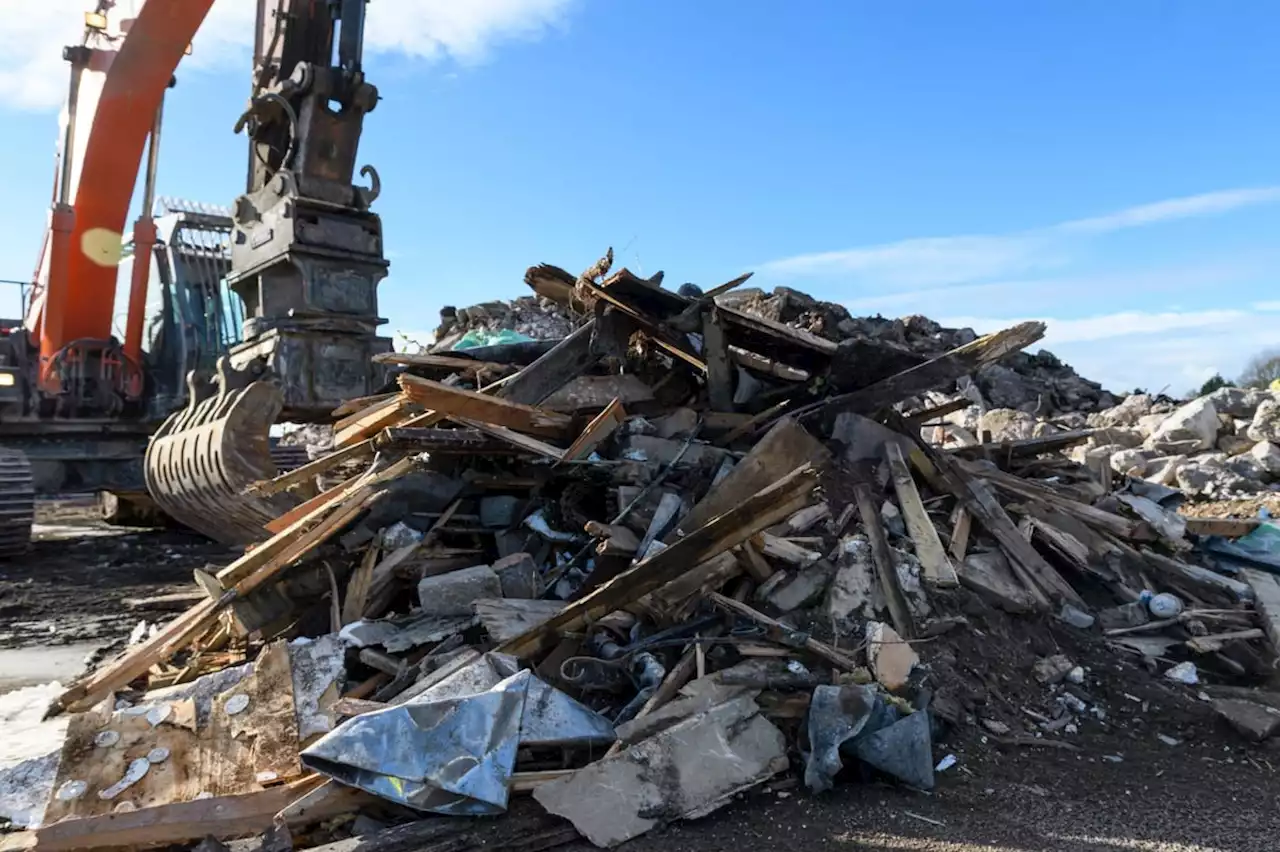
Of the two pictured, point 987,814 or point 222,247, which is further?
point 222,247

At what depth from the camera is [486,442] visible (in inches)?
188

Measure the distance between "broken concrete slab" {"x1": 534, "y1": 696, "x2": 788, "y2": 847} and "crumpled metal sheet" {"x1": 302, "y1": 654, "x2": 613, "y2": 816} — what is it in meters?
0.18

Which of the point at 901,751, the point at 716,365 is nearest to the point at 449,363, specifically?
the point at 716,365

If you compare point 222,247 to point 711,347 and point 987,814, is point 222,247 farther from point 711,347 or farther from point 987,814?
point 987,814

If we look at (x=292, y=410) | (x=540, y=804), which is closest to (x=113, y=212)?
(x=292, y=410)

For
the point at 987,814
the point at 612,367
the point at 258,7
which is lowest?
the point at 987,814

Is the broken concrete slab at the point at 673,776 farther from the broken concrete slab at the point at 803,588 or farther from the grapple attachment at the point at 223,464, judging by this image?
the grapple attachment at the point at 223,464

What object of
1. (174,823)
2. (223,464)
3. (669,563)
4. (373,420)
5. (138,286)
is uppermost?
(138,286)

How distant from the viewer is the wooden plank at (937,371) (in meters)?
5.18

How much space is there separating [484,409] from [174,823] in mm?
2420

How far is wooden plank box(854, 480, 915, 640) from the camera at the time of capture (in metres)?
4.04

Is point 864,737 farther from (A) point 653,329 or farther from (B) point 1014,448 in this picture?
(B) point 1014,448

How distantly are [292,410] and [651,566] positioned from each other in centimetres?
398

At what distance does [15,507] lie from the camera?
823cm
